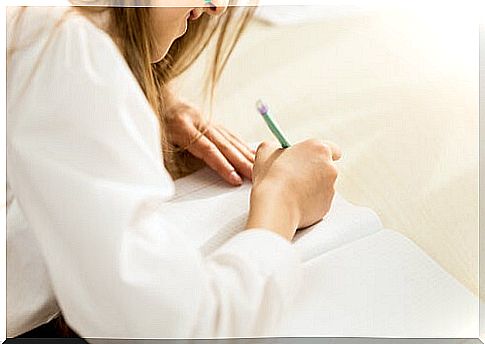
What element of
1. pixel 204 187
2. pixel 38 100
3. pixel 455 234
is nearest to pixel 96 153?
pixel 38 100

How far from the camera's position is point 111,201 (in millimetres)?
645

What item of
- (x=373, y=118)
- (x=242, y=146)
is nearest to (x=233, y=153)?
(x=242, y=146)

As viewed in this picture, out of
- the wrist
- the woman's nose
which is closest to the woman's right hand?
the wrist

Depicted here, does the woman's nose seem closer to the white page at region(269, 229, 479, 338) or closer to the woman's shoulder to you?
the woman's shoulder

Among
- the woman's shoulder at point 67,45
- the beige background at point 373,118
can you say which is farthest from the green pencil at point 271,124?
the woman's shoulder at point 67,45

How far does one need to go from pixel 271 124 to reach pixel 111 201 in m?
0.17

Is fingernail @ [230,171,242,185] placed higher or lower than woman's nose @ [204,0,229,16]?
lower

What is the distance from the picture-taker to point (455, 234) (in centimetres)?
77

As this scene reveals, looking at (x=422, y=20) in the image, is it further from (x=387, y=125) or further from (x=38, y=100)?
(x=38, y=100)

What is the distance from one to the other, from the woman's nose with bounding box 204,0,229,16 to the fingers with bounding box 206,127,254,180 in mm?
97

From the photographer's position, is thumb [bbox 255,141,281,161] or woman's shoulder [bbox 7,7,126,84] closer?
woman's shoulder [bbox 7,7,126,84]

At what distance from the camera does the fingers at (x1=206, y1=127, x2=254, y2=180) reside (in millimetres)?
779

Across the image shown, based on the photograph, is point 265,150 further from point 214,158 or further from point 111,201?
point 111,201
